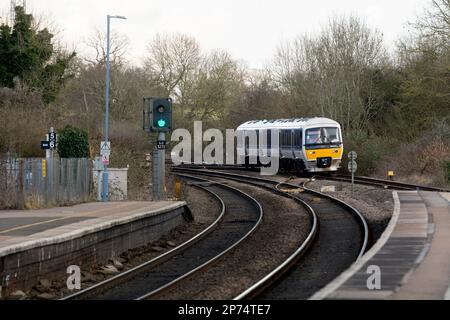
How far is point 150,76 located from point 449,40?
34.1 m

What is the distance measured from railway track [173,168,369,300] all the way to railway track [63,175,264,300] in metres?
1.63

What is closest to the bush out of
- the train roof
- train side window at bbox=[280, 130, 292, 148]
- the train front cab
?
the train front cab

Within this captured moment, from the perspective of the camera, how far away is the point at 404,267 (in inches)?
503

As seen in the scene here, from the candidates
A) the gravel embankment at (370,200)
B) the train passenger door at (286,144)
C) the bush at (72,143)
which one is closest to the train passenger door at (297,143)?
the train passenger door at (286,144)

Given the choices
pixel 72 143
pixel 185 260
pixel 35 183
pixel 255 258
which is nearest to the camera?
pixel 255 258

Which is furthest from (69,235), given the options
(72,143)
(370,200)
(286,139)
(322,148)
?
(286,139)

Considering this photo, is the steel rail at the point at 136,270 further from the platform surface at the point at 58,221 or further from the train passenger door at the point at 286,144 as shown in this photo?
the train passenger door at the point at 286,144

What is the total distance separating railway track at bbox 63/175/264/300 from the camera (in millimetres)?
13703

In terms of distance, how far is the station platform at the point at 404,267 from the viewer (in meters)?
10.4

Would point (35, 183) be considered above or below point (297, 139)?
below

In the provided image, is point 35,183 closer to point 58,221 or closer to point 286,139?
point 58,221

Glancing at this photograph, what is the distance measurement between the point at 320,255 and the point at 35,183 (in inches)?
486
